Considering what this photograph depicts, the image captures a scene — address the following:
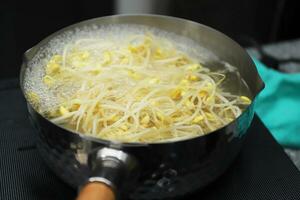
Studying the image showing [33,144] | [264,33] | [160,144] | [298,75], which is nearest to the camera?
[160,144]

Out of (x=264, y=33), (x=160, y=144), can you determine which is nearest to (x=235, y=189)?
(x=160, y=144)

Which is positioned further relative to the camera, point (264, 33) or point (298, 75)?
point (264, 33)

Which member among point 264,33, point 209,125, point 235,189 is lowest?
point 264,33

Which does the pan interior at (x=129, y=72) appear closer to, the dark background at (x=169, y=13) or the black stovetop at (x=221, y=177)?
the black stovetop at (x=221, y=177)

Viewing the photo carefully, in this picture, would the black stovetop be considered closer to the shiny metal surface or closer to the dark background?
the shiny metal surface

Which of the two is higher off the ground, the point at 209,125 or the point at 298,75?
the point at 209,125

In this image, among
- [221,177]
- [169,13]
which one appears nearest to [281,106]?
[221,177]

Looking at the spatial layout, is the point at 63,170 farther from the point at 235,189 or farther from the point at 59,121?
the point at 235,189

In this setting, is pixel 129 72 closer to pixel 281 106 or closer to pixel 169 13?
pixel 281 106
